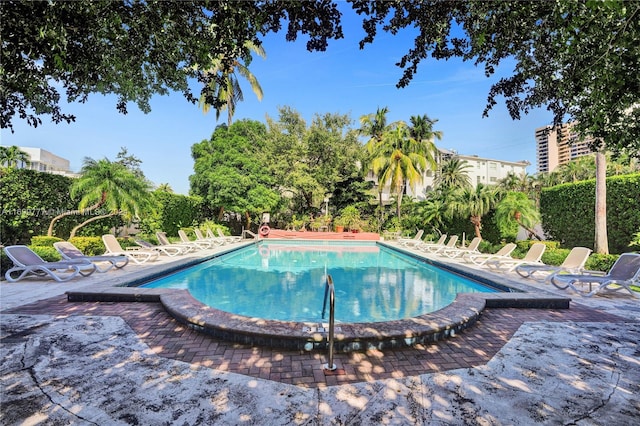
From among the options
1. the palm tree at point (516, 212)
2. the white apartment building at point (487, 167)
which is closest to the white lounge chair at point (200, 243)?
the palm tree at point (516, 212)

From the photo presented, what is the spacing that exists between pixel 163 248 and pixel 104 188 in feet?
10.3

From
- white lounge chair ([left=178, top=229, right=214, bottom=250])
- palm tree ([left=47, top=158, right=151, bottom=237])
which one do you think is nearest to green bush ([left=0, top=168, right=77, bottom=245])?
palm tree ([left=47, top=158, right=151, bottom=237])

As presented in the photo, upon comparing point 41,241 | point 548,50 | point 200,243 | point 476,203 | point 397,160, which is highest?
point 397,160

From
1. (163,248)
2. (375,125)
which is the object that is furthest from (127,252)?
(375,125)

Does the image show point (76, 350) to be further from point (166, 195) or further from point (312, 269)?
point (166, 195)

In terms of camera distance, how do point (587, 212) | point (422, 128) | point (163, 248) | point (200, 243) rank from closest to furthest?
point (163, 248), point (587, 212), point (200, 243), point (422, 128)

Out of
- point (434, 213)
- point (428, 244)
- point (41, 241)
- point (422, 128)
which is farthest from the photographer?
point (422, 128)

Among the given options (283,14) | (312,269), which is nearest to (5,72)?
(283,14)

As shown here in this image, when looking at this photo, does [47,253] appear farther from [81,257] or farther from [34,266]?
[34,266]

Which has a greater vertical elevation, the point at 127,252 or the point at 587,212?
the point at 587,212

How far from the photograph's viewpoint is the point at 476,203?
17344 millimetres

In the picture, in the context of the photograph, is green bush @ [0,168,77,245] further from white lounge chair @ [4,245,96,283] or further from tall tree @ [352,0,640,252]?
tall tree @ [352,0,640,252]

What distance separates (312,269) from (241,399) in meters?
9.69

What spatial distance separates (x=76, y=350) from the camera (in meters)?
4.04
